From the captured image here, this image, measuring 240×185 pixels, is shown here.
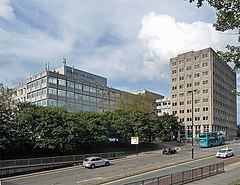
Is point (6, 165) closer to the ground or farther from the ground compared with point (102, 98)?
closer to the ground

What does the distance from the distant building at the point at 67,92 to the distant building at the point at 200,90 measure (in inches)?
1271

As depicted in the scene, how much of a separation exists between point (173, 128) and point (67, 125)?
5698 cm

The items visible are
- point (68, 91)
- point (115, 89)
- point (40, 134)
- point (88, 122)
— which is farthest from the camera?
point (115, 89)

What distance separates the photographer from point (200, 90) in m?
125

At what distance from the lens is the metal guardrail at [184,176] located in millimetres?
20727

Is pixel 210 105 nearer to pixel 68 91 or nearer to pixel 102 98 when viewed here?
pixel 102 98

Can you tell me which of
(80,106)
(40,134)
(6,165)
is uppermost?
(80,106)

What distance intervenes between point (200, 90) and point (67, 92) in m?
57.1

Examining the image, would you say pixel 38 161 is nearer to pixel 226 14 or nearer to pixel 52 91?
pixel 226 14

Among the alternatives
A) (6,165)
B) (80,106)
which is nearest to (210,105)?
(80,106)

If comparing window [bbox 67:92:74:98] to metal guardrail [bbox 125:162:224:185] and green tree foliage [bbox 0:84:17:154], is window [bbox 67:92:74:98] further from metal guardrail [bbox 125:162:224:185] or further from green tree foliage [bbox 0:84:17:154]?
metal guardrail [bbox 125:162:224:185]

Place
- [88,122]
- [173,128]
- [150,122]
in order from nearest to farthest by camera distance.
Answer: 1. [88,122]
2. [150,122]
3. [173,128]

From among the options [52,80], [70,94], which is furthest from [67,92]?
[52,80]

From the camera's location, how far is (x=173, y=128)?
325 ft
